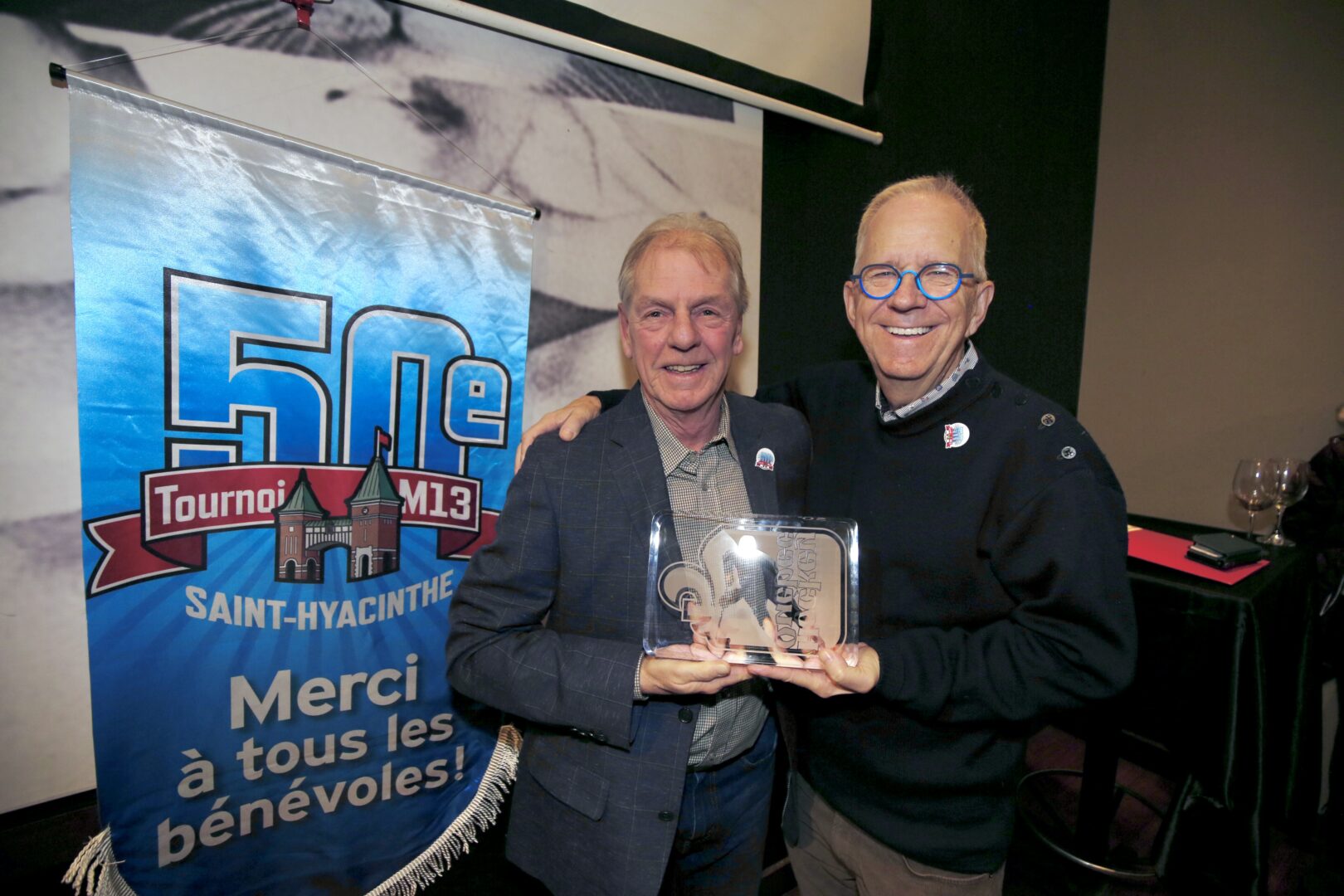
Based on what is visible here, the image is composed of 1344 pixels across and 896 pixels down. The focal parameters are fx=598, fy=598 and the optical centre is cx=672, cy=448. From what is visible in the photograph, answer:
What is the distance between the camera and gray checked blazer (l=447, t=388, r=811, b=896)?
106 cm

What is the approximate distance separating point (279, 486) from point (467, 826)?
1.07m

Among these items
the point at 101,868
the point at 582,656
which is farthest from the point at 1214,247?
the point at 101,868

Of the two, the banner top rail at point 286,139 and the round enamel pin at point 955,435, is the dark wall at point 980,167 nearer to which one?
the banner top rail at point 286,139

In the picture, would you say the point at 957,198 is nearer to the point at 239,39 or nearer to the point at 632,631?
the point at 632,631

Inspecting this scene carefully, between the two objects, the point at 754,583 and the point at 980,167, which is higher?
the point at 980,167

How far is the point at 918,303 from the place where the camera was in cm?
117

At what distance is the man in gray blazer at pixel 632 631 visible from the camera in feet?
3.51

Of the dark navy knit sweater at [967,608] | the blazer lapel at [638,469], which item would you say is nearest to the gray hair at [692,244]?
the blazer lapel at [638,469]

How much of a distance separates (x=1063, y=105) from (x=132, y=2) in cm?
437

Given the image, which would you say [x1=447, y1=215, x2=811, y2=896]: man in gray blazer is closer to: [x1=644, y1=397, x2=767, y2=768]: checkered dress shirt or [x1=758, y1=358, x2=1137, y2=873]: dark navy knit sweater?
[x1=644, y1=397, x2=767, y2=768]: checkered dress shirt

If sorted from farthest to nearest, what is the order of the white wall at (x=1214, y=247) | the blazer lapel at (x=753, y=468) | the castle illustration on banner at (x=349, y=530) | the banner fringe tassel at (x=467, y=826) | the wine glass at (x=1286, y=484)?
the white wall at (x=1214, y=247) < the wine glass at (x=1286, y=484) < the banner fringe tassel at (x=467, y=826) < the castle illustration on banner at (x=349, y=530) < the blazer lapel at (x=753, y=468)

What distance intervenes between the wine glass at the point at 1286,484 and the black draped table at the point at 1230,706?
0.24 m

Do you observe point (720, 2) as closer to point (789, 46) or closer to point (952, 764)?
point (789, 46)

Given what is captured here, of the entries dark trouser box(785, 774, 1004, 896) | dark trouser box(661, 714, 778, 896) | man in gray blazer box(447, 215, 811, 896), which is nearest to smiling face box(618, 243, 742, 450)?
man in gray blazer box(447, 215, 811, 896)
